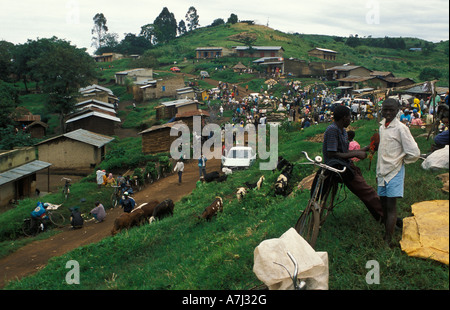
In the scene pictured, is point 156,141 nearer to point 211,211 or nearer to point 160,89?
point 211,211

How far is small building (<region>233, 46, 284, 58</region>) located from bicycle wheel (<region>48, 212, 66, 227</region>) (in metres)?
62.4

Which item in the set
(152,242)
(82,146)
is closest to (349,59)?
(82,146)

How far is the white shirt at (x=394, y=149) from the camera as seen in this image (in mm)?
4633

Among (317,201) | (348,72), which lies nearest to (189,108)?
(348,72)

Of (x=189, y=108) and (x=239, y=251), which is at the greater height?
(x=189, y=108)

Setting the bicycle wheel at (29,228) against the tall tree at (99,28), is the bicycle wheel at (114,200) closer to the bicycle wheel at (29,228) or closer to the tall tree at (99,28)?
the bicycle wheel at (29,228)

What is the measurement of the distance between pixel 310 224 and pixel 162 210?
737 cm

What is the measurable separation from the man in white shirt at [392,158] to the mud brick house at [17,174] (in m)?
16.7

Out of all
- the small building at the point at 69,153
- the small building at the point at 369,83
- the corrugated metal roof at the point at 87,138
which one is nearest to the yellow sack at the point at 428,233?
the corrugated metal roof at the point at 87,138

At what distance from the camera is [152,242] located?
8688 millimetres

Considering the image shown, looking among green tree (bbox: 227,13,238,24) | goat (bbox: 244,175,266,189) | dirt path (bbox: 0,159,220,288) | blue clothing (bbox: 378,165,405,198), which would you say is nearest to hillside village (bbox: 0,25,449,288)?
goat (bbox: 244,175,266,189)

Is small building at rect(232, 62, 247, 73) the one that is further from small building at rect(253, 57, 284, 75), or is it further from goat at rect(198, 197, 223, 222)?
goat at rect(198, 197, 223, 222)

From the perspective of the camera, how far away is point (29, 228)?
46.5 feet
